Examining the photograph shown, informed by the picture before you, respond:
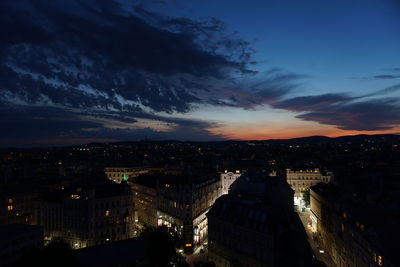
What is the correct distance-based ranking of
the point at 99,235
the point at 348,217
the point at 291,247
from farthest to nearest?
the point at 99,235 < the point at 348,217 < the point at 291,247

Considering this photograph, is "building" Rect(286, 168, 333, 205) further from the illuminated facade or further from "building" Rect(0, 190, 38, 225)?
"building" Rect(0, 190, 38, 225)

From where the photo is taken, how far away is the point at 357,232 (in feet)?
180

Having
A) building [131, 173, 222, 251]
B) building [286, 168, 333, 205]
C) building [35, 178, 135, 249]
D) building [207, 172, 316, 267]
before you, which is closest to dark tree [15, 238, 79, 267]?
building [207, 172, 316, 267]

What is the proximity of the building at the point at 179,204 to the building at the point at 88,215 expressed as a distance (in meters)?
10.5

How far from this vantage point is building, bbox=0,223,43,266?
205 feet

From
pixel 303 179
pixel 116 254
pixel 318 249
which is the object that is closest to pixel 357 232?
pixel 318 249

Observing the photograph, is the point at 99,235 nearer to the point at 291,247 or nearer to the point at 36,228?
the point at 36,228

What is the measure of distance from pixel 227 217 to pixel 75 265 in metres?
32.3

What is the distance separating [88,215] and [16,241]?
19849 millimetres

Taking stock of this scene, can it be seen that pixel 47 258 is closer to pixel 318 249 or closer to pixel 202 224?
pixel 202 224

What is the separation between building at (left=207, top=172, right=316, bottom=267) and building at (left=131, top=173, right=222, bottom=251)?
14.3 metres

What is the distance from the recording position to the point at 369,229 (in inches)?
1975

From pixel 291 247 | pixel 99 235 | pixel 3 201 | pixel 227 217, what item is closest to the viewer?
pixel 291 247

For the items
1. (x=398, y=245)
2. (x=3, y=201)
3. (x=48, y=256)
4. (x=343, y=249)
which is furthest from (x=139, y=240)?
(x=3, y=201)
